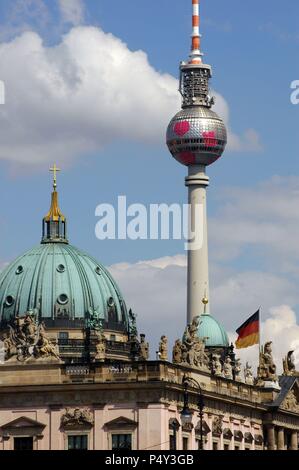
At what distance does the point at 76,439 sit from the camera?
529ft

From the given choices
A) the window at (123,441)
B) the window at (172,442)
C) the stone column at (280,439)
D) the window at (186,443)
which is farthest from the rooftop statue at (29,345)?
the stone column at (280,439)

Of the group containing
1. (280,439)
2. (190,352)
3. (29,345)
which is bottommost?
(280,439)

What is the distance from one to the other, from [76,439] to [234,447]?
965 inches

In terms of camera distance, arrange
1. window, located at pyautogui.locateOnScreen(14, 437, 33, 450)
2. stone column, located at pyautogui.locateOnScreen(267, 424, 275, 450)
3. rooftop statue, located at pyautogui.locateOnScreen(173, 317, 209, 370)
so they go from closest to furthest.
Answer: window, located at pyautogui.locateOnScreen(14, 437, 33, 450)
rooftop statue, located at pyautogui.locateOnScreen(173, 317, 209, 370)
stone column, located at pyautogui.locateOnScreen(267, 424, 275, 450)

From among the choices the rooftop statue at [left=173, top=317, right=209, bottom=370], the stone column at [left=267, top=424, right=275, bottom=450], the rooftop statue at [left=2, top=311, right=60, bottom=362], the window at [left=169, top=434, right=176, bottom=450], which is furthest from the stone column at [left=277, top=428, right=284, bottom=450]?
the window at [left=169, top=434, right=176, bottom=450]

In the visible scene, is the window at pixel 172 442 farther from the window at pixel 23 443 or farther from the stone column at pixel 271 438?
the stone column at pixel 271 438

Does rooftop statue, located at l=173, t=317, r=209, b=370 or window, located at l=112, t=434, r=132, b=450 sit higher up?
rooftop statue, located at l=173, t=317, r=209, b=370

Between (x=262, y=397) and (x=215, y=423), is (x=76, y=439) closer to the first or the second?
(x=215, y=423)

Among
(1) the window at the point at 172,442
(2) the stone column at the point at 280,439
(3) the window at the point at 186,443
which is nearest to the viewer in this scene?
(1) the window at the point at 172,442

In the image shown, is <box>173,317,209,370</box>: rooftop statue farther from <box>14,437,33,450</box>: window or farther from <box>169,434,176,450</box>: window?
<box>14,437,33,450</box>: window

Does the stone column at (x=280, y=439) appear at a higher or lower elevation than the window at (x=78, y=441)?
higher

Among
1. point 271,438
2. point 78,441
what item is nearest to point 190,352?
point 78,441

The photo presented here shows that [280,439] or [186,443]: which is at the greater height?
[280,439]

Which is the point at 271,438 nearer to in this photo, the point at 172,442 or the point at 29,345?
the point at 172,442
